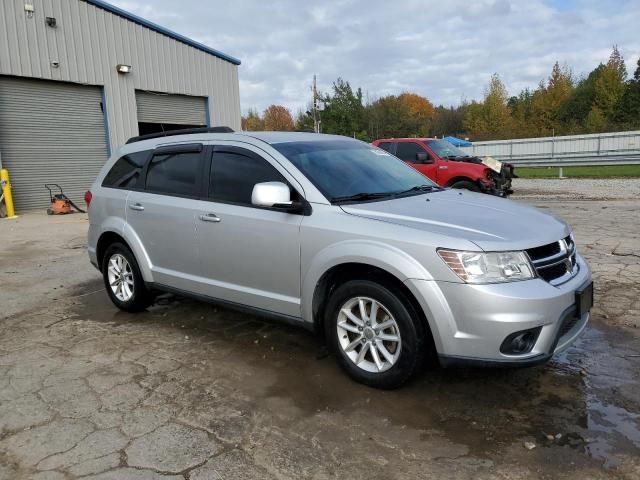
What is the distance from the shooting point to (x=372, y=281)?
3469 mm

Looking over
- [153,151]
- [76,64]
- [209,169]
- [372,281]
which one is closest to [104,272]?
[153,151]

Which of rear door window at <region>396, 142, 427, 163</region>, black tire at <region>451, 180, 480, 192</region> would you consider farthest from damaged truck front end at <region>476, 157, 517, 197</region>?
rear door window at <region>396, 142, 427, 163</region>

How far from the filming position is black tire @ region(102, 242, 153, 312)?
522 centimetres

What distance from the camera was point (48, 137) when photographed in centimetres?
1571

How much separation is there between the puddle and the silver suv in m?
0.28

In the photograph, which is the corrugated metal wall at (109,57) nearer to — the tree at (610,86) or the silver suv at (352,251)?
the silver suv at (352,251)

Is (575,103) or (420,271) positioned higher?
(575,103)

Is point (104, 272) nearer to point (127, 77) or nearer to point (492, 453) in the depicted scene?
point (492, 453)

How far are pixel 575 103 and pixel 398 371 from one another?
57789 millimetres

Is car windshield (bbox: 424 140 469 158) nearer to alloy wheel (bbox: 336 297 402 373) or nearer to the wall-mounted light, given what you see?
alloy wheel (bbox: 336 297 402 373)

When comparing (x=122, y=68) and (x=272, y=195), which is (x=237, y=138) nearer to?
(x=272, y=195)

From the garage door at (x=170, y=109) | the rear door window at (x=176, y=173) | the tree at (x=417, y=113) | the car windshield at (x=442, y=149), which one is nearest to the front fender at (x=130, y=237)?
the rear door window at (x=176, y=173)

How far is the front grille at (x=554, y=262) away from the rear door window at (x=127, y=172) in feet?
12.1

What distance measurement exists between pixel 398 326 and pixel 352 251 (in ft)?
1.86
